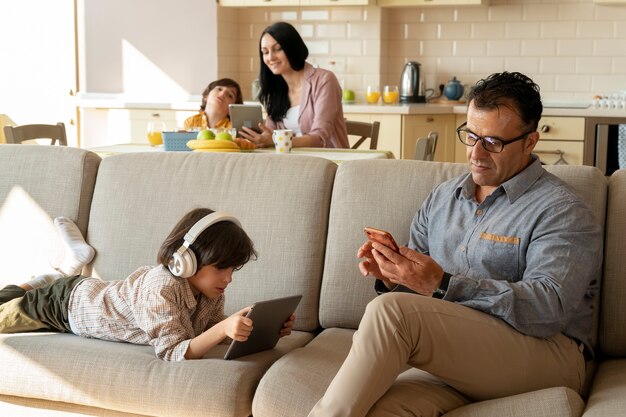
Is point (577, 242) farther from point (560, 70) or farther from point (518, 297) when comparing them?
point (560, 70)

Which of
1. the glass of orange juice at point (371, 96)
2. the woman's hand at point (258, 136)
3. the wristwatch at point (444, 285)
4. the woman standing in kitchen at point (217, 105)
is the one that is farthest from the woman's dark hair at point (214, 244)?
the glass of orange juice at point (371, 96)

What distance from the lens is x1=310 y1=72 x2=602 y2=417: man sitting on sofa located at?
2082 mm

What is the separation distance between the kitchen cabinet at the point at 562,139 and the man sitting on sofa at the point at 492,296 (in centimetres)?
353

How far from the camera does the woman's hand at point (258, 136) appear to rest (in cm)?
410

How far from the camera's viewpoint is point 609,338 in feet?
8.06

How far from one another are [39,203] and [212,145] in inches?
35.2

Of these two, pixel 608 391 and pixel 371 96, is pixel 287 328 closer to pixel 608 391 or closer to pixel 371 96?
pixel 608 391

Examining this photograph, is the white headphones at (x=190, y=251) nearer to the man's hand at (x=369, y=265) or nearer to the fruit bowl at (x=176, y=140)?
the man's hand at (x=369, y=265)

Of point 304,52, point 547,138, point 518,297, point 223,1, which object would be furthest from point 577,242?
point 223,1

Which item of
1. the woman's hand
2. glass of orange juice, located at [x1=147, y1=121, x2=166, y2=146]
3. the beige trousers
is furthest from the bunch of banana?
the beige trousers

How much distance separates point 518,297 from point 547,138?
12.8ft

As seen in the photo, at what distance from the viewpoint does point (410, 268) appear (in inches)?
A: 86.7

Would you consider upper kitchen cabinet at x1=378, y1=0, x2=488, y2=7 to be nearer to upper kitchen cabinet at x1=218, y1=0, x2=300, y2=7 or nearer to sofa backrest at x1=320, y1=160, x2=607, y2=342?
upper kitchen cabinet at x1=218, y1=0, x2=300, y2=7

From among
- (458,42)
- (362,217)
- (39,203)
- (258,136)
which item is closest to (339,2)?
(458,42)
